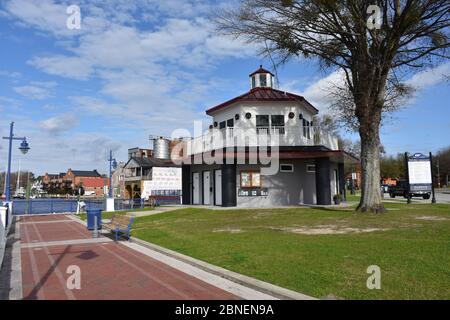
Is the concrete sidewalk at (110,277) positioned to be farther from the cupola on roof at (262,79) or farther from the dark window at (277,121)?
the cupola on roof at (262,79)

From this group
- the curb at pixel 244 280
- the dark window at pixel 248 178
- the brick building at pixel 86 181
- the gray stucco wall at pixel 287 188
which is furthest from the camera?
the brick building at pixel 86 181

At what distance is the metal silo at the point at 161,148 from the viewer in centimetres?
7656

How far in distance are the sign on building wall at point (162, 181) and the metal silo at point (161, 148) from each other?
9.40 meters

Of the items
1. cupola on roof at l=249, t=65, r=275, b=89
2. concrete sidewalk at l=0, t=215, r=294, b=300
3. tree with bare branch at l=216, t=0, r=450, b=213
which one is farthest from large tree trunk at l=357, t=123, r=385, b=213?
cupola on roof at l=249, t=65, r=275, b=89

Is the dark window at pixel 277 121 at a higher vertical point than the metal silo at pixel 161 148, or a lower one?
lower

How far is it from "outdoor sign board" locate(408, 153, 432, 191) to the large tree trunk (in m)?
11.5

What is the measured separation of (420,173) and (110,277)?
25.6 meters

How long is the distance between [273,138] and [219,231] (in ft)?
38.1

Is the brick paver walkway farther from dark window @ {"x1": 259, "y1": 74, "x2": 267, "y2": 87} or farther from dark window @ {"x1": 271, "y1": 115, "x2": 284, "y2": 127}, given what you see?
dark window @ {"x1": 259, "y1": 74, "x2": 267, "y2": 87}

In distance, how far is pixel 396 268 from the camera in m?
7.27

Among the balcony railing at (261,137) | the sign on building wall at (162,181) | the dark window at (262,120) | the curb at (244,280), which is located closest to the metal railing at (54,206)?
the balcony railing at (261,137)

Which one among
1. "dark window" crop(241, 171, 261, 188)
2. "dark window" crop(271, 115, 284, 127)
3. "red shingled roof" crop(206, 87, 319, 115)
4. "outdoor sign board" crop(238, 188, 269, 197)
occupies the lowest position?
"outdoor sign board" crop(238, 188, 269, 197)

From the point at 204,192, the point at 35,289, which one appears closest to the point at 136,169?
the point at 204,192

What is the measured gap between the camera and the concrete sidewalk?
6.51 metres
